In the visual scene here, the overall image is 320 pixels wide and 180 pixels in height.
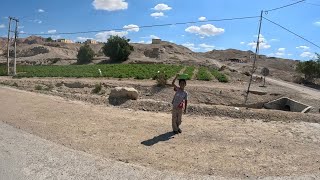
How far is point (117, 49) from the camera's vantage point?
6488cm

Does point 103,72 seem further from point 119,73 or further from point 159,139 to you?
point 159,139

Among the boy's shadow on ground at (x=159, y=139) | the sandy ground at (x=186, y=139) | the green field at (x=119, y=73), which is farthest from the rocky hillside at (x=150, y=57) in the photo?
the boy's shadow on ground at (x=159, y=139)

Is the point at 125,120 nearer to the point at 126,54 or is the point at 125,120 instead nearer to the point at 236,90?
the point at 236,90

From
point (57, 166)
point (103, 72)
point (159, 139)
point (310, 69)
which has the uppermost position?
point (310, 69)

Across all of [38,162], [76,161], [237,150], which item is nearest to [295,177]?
[237,150]

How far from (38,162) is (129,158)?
6.11 ft

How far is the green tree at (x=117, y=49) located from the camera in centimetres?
6519

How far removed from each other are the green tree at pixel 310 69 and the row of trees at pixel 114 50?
104 feet

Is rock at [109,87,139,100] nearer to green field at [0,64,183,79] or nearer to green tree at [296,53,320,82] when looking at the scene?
green field at [0,64,183,79]

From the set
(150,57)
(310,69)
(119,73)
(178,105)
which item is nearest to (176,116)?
(178,105)

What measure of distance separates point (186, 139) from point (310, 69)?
39.3 metres

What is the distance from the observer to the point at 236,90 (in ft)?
91.9

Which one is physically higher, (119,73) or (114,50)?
(114,50)

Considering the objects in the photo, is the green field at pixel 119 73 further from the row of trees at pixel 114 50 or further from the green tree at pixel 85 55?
the green tree at pixel 85 55
